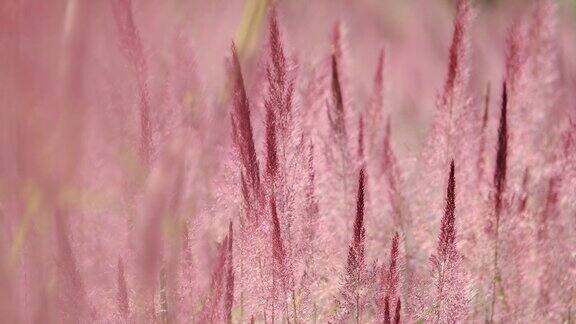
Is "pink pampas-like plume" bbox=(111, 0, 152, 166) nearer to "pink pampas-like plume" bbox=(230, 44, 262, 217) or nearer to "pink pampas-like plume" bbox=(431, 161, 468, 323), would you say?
"pink pampas-like plume" bbox=(230, 44, 262, 217)

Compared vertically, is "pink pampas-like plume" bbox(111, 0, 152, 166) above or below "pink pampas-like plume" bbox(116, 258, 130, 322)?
above

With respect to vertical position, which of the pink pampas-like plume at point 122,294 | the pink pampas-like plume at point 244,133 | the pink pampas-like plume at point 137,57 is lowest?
the pink pampas-like plume at point 122,294

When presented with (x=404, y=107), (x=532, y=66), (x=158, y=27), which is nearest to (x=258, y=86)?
(x=158, y=27)

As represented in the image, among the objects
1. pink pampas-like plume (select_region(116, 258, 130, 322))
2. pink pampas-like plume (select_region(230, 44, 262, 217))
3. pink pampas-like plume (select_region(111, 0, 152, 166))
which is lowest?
pink pampas-like plume (select_region(116, 258, 130, 322))

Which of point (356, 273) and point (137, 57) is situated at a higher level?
point (137, 57)

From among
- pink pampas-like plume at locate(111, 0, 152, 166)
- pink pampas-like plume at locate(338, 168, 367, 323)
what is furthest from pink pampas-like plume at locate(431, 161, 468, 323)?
pink pampas-like plume at locate(111, 0, 152, 166)

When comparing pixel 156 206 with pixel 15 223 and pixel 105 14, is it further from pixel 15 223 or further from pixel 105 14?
pixel 105 14

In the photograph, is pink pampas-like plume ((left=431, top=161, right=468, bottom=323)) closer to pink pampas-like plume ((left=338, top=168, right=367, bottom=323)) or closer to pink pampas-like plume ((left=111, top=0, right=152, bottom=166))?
pink pampas-like plume ((left=338, top=168, right=367, bottom=323))

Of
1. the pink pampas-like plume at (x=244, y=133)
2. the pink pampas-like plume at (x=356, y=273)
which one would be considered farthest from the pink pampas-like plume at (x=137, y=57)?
the pink pampas-like plume at (x=356, y=273)

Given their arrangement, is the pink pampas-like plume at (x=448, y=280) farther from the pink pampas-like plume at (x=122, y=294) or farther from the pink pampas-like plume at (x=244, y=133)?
the pink pampas-like plume at (x=122, y=294)

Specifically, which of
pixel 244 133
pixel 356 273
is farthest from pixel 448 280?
pixel 244 133

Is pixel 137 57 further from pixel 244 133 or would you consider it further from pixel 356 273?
pixel 356 273

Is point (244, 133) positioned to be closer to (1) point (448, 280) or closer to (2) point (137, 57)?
(2) point (137, 57)
